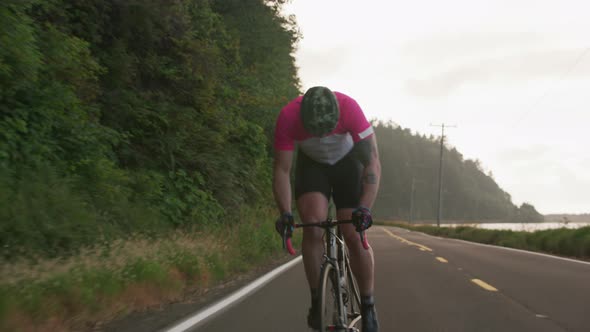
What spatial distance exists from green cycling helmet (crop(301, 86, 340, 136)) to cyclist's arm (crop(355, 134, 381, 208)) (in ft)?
1.12

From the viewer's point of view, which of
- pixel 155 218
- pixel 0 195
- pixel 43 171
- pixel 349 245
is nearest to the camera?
pixel 349 245

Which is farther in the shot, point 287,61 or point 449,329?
point 287,61

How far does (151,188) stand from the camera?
10.9 m

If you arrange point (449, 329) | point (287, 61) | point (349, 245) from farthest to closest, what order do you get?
point (287, 61) < point (449, 329) < point (349, 245)

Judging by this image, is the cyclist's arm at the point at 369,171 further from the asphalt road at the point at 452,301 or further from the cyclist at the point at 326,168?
the asphalt road at the point at 452,301

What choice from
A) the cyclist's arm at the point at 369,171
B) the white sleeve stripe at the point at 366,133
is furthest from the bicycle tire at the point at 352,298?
the white sleeve stripe at the point at 366,133

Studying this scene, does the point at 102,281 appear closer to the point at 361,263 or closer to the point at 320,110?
the point at 361,263

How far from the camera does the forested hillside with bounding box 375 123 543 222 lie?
15262 centimetres

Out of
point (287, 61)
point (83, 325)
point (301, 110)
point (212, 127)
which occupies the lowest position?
point (83, 325)

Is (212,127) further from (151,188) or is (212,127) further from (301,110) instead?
(301,110)

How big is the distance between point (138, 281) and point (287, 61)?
895 inches

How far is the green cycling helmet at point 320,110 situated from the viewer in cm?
341

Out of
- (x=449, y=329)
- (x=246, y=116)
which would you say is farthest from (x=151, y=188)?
(x=246, y=116)

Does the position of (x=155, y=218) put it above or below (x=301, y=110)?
below
